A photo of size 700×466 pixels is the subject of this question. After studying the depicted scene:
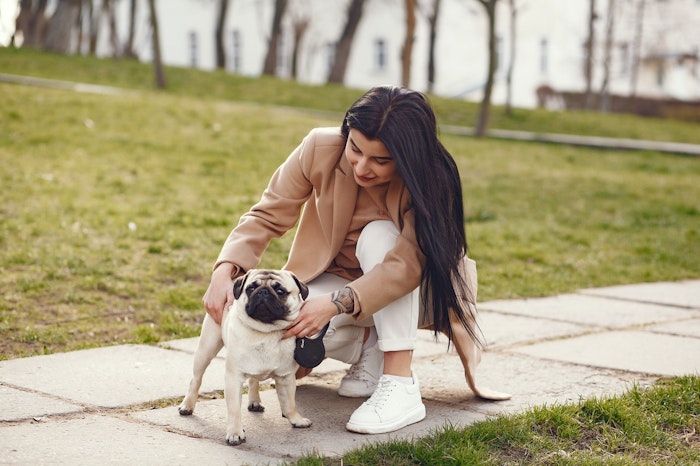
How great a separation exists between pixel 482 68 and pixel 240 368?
4042 cm

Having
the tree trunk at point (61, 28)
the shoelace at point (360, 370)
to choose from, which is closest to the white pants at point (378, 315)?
the shoelace at point (360, 370)

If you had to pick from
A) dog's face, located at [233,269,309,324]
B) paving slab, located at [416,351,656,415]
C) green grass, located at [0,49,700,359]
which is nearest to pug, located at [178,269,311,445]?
dog's face, located at [233,269,309,324]

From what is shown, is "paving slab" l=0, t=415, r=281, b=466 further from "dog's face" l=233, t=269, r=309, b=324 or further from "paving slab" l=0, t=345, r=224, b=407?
"dog's face" l=233, t=269, r=309, b=324

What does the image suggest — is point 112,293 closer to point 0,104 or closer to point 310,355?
point 310,355

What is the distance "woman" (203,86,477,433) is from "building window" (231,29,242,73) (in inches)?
1692

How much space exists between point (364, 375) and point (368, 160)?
1051mm

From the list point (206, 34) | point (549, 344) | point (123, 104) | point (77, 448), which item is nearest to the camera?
point (77, 448)

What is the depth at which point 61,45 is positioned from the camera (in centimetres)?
2405

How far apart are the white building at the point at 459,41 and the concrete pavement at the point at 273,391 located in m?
34.5

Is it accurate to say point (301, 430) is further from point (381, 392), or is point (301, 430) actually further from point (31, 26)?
point (31, 26)

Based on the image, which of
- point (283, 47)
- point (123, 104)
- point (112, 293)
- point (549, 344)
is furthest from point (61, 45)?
point (283, 47)

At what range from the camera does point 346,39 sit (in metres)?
26.4

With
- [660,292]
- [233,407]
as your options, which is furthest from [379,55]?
[233,407]

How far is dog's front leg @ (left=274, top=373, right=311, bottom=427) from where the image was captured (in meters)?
3.76
